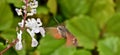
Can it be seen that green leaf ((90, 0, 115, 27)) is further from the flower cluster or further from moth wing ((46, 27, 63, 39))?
the flower cluster

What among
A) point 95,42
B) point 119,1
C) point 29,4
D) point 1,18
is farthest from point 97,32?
point 29,4

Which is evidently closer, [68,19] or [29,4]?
[29,4]

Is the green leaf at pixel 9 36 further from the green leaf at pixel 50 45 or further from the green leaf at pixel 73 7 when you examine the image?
the green leaf at pixel 73 7

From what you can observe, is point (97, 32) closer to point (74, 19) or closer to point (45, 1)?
point (74, 19)

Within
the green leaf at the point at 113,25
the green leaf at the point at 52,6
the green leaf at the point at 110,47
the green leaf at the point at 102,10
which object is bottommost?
the green leaf at the point at 110,47

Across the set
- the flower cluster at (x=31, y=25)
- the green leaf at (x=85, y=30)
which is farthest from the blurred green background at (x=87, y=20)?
the flower cluster at (x=31, y=25)
